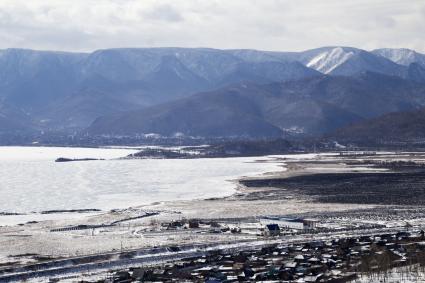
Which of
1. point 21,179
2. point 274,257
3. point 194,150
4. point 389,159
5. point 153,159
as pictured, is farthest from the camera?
point 194,150

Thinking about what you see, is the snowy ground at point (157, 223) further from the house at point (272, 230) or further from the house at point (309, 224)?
the house at point (272, 230)

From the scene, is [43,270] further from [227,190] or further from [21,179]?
[21,179]

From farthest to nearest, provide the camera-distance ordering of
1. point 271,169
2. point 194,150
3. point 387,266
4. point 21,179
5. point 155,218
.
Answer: point 194,150
point 271,169
point 21,179
point 155,218
point 387,266

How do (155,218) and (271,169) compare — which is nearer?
(155,218)

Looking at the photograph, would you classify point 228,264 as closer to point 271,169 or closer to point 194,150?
point 271,169

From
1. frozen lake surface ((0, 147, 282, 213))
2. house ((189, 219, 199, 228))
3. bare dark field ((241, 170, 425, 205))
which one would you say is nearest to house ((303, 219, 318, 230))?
house ((189, 219, 199, 228))

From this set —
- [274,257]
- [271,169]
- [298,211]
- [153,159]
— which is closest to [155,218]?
[298,211]

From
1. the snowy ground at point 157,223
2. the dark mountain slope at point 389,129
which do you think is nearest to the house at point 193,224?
the snowy ground at point 157,223
